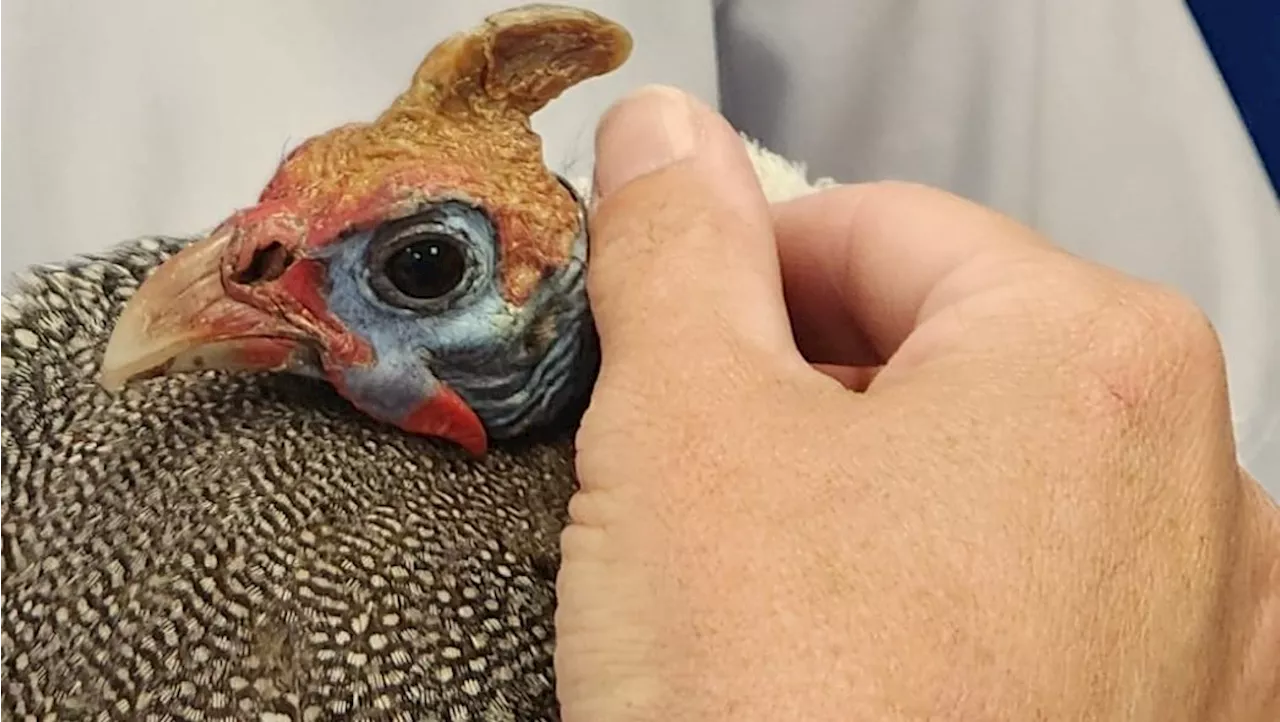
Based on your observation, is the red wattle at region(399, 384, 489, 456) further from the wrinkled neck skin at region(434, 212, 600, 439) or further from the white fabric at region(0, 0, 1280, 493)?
the white fabric at region(0, 0, 1280, 493)

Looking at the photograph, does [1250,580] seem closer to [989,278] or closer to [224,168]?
[989,278]

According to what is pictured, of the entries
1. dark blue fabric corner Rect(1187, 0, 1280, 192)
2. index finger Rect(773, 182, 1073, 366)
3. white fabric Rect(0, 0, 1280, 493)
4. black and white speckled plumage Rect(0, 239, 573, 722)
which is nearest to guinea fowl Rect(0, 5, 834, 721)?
black and white speckled plumage Rect(0, 239, 573, 722)

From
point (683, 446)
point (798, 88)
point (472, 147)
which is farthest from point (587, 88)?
point (683, 446)

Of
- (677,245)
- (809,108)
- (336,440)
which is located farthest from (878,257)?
(809,108)

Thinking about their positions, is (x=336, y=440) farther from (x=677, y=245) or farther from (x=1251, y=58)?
(x=1251, y=58)

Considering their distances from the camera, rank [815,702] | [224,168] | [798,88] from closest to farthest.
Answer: [815,702], [224,168], [798,88]

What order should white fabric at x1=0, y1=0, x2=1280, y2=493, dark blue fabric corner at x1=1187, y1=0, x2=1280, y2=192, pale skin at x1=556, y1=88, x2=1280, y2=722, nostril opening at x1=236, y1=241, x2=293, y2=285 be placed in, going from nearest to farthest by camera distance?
pale skin at x1=556, y1=88, x2=1280, y2=722, nostril opening at x1=236, y1=241, x2=293, y2=285, white fabric at x1=0, y1=0, x2=1280, y2=493, dark blue fabric corner at x1=1187, y1=0, x2=1280, y2=192

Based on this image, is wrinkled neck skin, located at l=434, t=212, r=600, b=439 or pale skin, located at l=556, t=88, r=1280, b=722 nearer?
pale skin, located at l=556, t=88, r=1280, b=722
